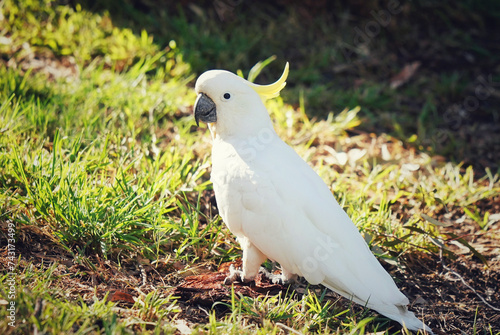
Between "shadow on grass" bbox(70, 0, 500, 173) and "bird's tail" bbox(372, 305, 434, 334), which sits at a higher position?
"shadow on grass" bbox(70, 0, 500, 173)

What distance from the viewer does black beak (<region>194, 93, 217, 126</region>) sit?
7.86 ft

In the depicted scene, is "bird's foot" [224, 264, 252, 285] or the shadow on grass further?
the shadow on grass

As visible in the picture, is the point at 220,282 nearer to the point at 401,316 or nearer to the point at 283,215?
the point at 283,215

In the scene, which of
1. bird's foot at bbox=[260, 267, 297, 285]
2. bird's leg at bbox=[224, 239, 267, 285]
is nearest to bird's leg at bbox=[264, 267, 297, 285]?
bird's foot at bbox=[260, 267, 297, 285]

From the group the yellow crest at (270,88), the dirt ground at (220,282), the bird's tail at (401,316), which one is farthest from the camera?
the yellow crest at (270,88)

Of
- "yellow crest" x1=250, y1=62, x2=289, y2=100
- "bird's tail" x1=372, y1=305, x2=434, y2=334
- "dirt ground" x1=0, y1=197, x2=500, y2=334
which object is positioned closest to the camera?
"bird's tail" x1=372, y1=305, x2=434, y2=334

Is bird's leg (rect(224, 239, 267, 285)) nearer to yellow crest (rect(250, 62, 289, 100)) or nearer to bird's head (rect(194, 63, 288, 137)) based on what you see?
bird's head (rect(194, 63, 288, 137))

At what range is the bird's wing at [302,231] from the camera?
2176 mm

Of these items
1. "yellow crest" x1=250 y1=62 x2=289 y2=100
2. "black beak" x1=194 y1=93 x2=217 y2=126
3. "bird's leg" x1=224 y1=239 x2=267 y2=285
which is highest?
"yellow crest" x1=250 y1=62 x2=289 y2=100

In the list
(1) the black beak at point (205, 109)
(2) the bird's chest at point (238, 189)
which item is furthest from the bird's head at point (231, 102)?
(2) the bird's chest at point (238, 189)

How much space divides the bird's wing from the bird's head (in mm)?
244

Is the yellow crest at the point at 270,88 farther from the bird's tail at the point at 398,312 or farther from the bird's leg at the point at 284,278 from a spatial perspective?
the bird's tail at the point at 398,312

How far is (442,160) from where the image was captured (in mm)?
3773

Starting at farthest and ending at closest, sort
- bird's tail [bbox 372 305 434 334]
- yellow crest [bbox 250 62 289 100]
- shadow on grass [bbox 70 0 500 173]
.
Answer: shadow on grass [bbox 70 0 500 173] → yellow crest [bbox 250 62 289 100] → bird's tail [bbox 372 305 434 334]
